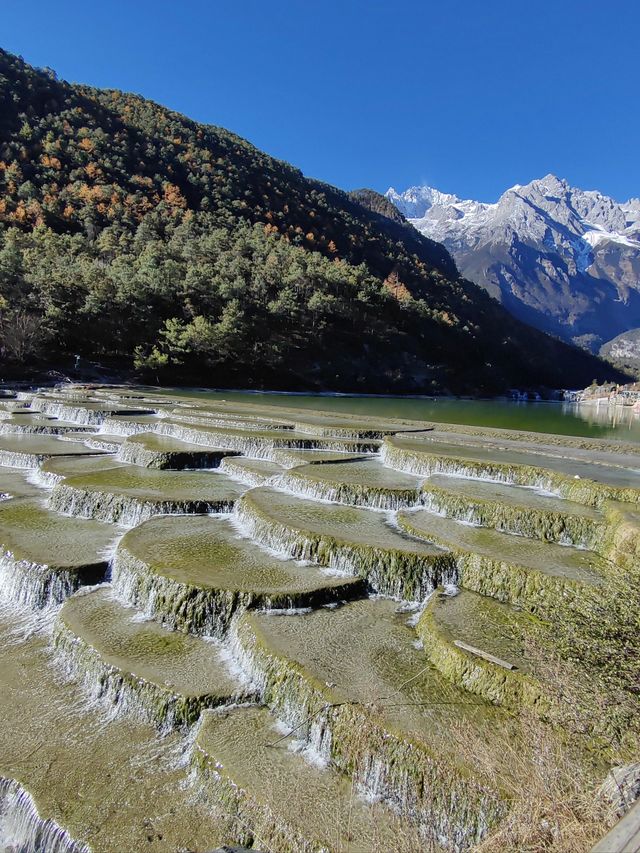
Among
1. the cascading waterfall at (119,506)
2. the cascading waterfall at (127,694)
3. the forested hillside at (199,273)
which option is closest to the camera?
the cascading waterfall at (127,694)

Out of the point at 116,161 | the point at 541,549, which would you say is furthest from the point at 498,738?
the point at 116,161

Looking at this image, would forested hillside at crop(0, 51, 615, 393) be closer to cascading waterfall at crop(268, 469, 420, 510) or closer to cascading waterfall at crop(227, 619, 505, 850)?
cascading waterfall at crop(268, 469, 420, 510)

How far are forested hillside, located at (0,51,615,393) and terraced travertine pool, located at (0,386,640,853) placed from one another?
36.8 m

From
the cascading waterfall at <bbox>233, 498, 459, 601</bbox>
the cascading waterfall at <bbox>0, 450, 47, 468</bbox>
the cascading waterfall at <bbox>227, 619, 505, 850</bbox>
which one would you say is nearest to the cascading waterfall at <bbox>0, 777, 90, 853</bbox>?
the cascading waterfall at <bbox>227, 619, 505, 850</bbox>

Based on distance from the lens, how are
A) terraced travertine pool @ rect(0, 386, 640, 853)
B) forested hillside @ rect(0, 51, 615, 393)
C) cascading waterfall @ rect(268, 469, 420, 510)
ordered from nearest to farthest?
terraced travertine pool @ rect(0, 386, 640, 853) < cascading waterfall @ rect(268, 469, 420, 510) < forested hillside @ rect(0, 51, 615, 393)

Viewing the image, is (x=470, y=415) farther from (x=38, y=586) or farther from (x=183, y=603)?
(x=38, y=586)

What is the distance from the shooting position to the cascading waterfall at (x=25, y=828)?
449cm

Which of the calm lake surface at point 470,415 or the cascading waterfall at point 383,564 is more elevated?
the calm lake surface at point 470,415

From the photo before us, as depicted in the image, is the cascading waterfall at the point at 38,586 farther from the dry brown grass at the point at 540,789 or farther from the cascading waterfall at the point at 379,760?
the dry brown grass at the point at 540,789

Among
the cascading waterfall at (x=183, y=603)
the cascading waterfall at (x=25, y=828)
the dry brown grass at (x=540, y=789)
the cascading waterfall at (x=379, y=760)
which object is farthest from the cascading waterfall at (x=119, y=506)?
the dry brown grass at (x=540, y=789)

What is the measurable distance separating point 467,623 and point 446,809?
2586 millimetres

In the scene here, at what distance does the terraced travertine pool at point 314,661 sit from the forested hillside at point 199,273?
121 feet

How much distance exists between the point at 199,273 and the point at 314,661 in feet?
176

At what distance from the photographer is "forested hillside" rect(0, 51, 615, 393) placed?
48.0 meters
